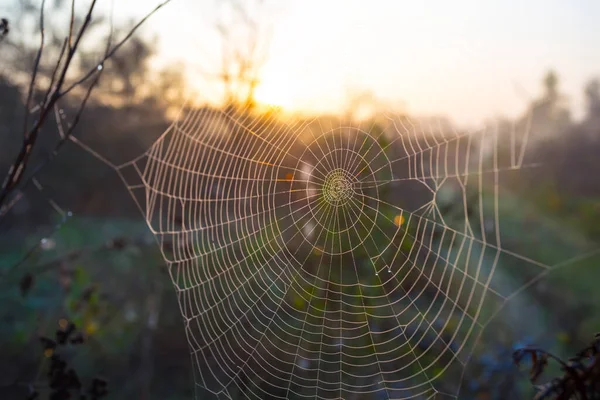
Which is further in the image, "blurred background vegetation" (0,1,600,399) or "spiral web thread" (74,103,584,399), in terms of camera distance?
"blurred background vegetation" (0,1,600,399)

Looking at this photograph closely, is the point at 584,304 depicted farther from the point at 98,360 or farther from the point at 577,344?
the point at 98,360

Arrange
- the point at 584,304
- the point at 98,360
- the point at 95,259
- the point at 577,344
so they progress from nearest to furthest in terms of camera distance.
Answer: the point at 577,344 < the point at 98,360 < the point at 584,304 < the point at 95,259

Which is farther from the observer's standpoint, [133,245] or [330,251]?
[133,245]

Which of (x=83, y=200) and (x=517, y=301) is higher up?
(x=83, y=200)

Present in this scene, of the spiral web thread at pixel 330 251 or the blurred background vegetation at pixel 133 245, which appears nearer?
the spiral web thread at pixel 330 251

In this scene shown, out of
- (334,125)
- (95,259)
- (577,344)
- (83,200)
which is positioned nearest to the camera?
(334,125)

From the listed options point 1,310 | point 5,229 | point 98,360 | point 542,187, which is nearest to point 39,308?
point 1,310

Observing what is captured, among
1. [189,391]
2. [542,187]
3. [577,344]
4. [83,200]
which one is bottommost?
[189,391]

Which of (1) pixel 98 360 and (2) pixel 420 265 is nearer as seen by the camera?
(2) pixel 420 265
